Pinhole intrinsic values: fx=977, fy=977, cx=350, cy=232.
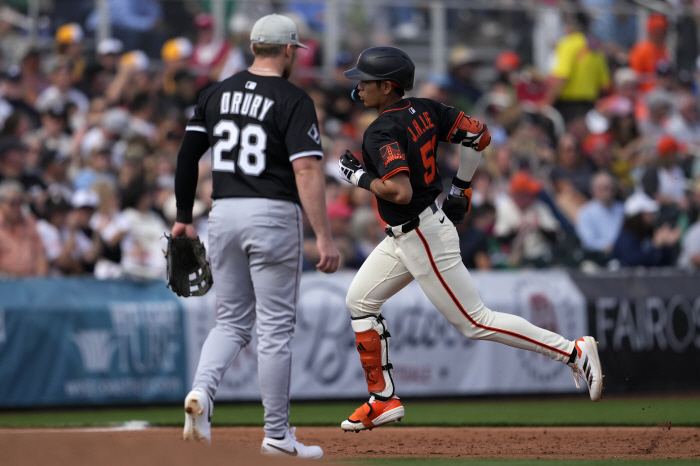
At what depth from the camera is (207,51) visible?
12781mm

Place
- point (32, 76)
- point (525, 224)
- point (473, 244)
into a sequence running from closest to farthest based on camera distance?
1. point (473, 244)
2. point (525, 224)
3. point (32, 76)

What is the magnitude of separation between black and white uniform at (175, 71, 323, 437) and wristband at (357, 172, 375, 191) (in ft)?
1.21

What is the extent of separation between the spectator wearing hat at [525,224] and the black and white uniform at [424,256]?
4.59 m

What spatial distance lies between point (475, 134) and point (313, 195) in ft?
3.82

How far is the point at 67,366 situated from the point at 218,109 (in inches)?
157

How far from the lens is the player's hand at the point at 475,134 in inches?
217

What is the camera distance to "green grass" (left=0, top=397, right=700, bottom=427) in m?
7.24

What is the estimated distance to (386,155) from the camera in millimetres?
5117

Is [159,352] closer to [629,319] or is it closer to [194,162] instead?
[194,162]

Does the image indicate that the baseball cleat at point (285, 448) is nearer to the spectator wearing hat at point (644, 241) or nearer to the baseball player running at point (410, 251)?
the baseball player running at point (410, 251)

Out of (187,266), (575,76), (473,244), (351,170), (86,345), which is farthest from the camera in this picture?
(575,76)

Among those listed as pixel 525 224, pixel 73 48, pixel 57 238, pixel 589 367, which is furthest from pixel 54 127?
pixel 589 367

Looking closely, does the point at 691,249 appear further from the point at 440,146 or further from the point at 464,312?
the point at 464,312

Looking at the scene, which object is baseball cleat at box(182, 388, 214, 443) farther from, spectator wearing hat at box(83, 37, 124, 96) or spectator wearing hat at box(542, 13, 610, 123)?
spectator wearing hat at box(542, 13, 610, 123)
